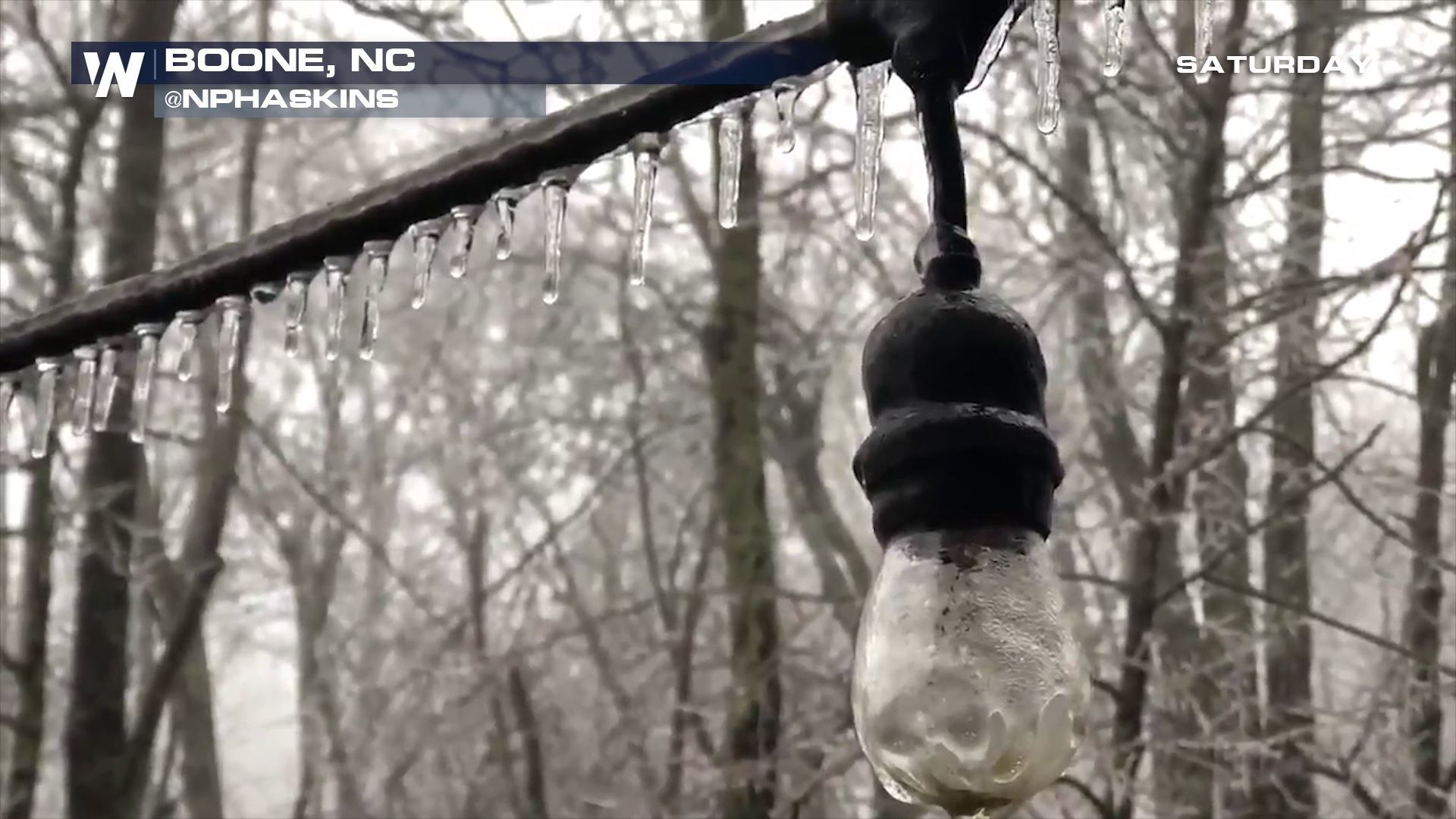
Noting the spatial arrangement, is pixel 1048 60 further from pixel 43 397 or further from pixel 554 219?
pixel 43 397

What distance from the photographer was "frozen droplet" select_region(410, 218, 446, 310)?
85 centimetres

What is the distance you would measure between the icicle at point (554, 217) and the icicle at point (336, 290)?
15 centimetres

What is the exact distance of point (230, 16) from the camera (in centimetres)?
490

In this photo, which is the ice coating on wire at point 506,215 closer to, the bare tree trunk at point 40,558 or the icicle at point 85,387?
the icicle at point 85,387

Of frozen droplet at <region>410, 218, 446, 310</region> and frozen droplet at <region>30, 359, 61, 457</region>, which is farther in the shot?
frozen droplet at <region>30, 359, 61, 457</region>

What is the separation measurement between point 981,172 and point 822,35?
12.0 feet

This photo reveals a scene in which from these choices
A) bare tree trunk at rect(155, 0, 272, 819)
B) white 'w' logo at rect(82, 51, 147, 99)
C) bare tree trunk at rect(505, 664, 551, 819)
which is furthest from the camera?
bare tree trunk at rect(505, 664, 551, 819)

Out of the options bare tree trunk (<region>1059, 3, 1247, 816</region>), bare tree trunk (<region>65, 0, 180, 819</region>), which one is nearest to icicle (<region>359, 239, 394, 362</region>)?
bare tree trunk (<region>1059, 3, 1247, 816</region>)

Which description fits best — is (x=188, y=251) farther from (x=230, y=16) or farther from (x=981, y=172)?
(x=981, y=172)

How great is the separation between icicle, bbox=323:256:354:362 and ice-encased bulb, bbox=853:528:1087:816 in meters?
0.45

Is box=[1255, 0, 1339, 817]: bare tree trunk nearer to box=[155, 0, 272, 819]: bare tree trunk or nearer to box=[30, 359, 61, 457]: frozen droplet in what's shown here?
box=[30, 359, 61, 457]: frozen droplet

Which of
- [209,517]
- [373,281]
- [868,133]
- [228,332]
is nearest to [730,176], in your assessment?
[868,133]

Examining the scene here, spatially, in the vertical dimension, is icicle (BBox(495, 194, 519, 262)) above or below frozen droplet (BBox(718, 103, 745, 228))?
below

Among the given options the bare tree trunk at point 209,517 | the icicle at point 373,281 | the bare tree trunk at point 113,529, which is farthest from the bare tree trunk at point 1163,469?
the bare tree trunk at point 113,529
